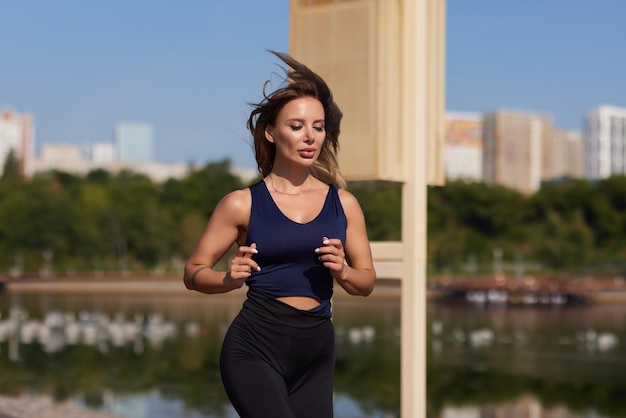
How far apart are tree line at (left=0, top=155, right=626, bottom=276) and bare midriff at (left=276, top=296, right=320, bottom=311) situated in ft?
262

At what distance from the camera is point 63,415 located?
13227mm

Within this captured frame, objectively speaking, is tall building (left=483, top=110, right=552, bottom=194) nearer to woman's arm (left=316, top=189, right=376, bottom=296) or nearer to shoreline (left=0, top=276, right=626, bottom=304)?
shoreline (left=0, top=276, right=626, bottom=304)

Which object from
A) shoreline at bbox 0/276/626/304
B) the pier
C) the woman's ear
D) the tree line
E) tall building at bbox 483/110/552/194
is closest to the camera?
the woman's ear

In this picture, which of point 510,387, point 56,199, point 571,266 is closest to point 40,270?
point 56,199

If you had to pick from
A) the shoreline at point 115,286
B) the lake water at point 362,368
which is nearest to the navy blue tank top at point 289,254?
the lake water at point 362,368

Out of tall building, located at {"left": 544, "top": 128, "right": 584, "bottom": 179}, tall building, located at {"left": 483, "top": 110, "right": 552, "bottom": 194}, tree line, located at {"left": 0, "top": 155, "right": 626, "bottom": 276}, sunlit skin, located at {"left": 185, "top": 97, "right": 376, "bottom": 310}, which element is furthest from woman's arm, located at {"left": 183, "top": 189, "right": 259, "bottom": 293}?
tall building, located at {"left": 544, "top": 128, "right": 584, "bottom": 179}

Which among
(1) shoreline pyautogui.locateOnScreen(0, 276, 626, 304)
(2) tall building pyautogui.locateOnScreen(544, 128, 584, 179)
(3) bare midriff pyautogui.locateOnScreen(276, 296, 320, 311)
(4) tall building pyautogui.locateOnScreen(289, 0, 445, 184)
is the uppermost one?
(2) tall building pyautogui.locateOnScreen(544, 128, 584, 179)

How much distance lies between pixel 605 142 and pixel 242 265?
170546mm

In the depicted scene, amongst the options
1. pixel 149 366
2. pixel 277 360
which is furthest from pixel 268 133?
pixel 149 366

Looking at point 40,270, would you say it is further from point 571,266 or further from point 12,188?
point 571,266

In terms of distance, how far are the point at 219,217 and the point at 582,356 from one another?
105 feet

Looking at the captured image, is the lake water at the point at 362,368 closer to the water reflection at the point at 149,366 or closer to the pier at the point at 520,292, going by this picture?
the water reflection at the point at 149,366

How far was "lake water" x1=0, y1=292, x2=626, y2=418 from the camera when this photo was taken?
20297 millimetres

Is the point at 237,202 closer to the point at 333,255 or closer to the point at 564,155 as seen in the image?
the point at 333,255
